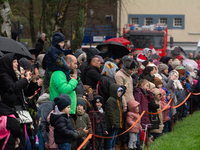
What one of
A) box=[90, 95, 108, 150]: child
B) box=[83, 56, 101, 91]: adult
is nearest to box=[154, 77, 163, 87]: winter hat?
box=[83, 56, 101, 91]: adult

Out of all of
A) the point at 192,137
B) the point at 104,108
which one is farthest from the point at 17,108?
the point at 192,137

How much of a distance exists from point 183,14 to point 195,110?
25.7m

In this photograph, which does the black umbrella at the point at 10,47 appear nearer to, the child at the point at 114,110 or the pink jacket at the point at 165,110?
the child at the point at 114,110

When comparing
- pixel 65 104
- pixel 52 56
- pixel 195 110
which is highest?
pixel 52 56

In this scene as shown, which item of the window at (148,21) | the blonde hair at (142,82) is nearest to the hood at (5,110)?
the blonde hair at (142,82)

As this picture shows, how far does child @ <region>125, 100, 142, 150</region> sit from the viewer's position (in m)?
8.98

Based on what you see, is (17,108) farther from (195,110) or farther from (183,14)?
(183,14)

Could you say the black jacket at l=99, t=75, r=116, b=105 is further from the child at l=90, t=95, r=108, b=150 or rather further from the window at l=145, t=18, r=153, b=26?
the window at l=145, t=18, r=153, b=26

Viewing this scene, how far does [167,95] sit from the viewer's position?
1169 centimetres

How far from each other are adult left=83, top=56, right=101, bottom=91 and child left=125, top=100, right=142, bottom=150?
3.15ft

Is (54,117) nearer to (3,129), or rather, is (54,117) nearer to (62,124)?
(62,124)

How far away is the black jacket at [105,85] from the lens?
8750 mm

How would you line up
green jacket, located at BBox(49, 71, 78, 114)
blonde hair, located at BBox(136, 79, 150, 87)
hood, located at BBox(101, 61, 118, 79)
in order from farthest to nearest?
blonde hair, located at BBox(136, 79, 150, 87), hood, located at BBox(101, 61, 118, 79), green jacket, located at BBox(49, 71, 78, 114)

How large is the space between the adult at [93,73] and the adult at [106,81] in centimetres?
14
